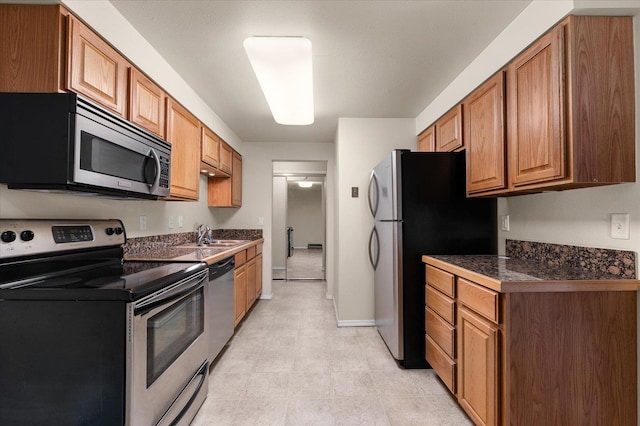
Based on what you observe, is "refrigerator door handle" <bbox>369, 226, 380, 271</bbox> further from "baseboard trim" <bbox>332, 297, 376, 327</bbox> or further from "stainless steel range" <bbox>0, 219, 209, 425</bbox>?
"stainless steel range" <bbox>0, 219, 209, 425</bbox>

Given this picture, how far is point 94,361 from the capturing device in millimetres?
1163

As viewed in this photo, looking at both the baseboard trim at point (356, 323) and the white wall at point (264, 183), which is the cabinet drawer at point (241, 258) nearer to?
the white wall at point (264, 183)

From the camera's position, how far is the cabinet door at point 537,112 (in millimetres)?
1415

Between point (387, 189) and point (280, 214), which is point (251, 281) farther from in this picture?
point (280, 214)

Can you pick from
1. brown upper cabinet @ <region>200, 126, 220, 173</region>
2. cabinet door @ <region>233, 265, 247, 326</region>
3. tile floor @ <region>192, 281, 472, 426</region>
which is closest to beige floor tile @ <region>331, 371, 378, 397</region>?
tile floor @ <region>192, 281, 472, 426</region>

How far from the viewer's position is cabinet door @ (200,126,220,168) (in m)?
2.92

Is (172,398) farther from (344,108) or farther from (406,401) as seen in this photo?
(344,108)

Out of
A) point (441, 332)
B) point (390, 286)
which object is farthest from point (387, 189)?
point (441, 332)

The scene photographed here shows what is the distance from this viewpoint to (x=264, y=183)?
4.47 m

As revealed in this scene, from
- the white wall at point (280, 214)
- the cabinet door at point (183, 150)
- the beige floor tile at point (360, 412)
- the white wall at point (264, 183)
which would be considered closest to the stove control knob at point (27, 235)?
the cabinet door at point (183, 150)

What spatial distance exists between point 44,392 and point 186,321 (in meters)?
0.64

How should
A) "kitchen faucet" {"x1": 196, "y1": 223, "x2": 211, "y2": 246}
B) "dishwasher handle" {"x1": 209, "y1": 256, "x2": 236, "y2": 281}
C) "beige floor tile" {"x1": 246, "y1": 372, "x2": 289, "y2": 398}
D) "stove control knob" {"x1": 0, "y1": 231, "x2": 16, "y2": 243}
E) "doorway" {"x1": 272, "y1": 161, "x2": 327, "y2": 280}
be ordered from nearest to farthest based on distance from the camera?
"stove control knob" {"x1": 0, "y1": 231, "x2": 16, "y2": 243} < "beige floor tile" {"x1": 246, "y1": 372, "x2": 289, "y2": 398} < "dishwasher handle" {"x1": 209, "y1": 256, "x2": 236, "y2": 281} < "kitchen faucet" {"x1": 196, "y1": 223, "x2": 211, "y2": 246} < "doorway" {"x1": 272, "y1": 161, "x2": 327, "y2": 280}

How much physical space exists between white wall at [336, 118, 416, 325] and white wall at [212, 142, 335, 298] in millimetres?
1050

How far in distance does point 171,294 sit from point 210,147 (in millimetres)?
1991
